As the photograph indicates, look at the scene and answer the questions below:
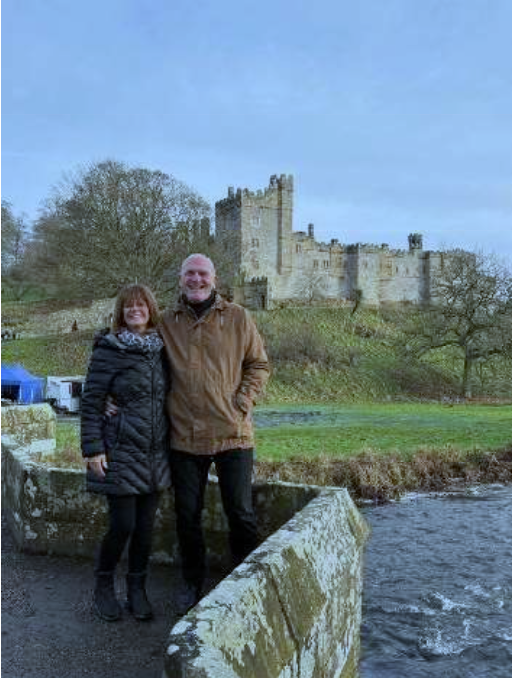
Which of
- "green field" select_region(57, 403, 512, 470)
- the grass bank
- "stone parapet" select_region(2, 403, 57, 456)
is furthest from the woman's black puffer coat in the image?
"green field" select_region(57, 403, 512, 470)

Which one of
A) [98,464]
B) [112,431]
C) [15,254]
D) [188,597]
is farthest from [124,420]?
[15,254]

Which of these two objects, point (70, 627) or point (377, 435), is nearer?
point (70, 627)

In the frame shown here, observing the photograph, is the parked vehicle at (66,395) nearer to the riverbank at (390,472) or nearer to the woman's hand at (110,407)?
the riverbank at (390,472)

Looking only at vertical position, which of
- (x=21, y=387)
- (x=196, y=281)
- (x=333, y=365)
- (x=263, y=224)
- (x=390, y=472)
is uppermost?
(x=263, y=224)

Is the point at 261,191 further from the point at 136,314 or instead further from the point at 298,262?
the point at 136,314

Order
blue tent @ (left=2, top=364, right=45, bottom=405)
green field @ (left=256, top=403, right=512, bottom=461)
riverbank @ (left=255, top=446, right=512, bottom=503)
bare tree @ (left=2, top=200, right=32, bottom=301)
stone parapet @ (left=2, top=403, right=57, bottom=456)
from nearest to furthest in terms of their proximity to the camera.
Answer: stone parapet @ (left=2, top=403, right=57, bottom=456) → riverbank @ (left=255, top=446, right=512, bottom=503) → green field @ (left=256, top=403, right=512, bottom=461) → blue tent @ (left=2, top=364, right=45, bottom=405) → bare tree @ (left=2, top=200, right=32, bottom=301)

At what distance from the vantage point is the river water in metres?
7.93

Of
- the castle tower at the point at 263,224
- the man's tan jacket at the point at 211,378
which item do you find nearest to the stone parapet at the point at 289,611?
the man's tan jacket at the point at 211,378

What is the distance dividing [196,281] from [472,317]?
142ft

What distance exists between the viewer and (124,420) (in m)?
4.92

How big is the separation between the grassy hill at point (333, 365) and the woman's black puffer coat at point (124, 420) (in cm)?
3487

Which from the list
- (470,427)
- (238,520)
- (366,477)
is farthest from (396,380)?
(238,520)

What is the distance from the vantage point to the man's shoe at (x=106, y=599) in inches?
195

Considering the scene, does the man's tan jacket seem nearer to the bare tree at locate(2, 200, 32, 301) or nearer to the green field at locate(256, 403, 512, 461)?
the green field at locate(256, 403, 512, 461)
